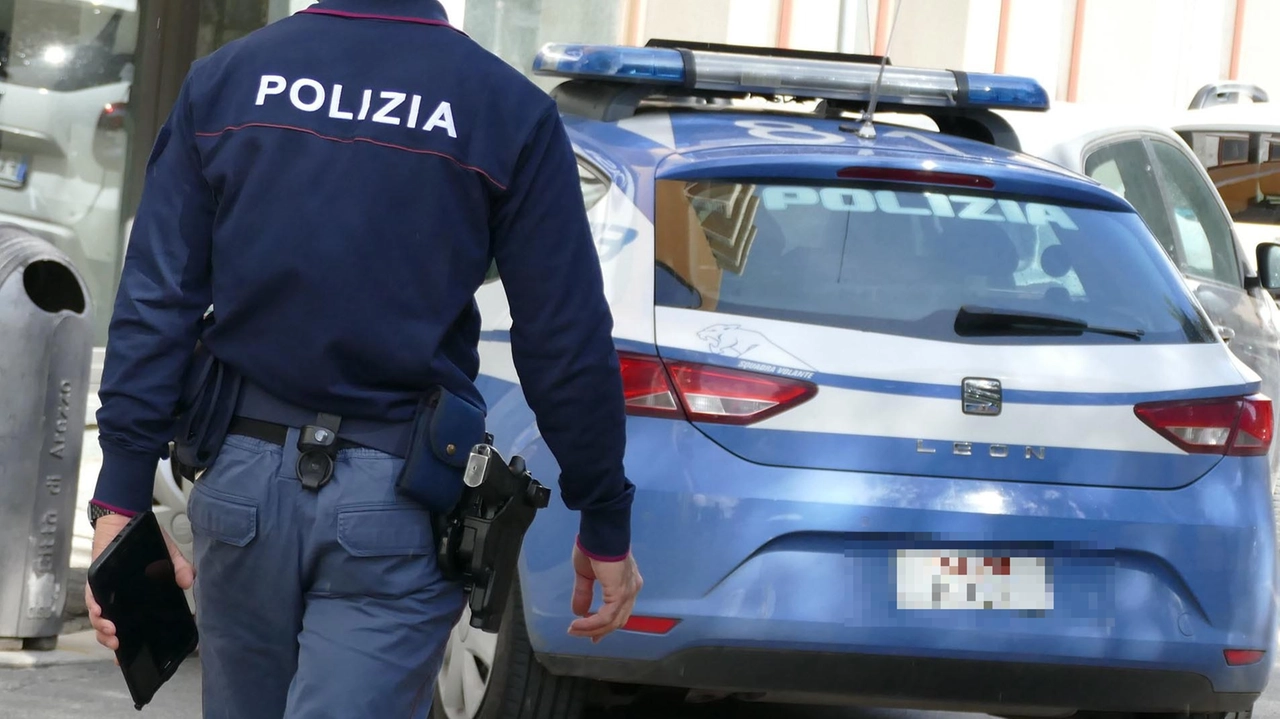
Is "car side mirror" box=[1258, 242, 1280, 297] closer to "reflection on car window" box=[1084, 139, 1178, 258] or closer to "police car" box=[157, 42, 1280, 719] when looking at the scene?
"reflection on car window" box=[1084, 139, 1178, 258]

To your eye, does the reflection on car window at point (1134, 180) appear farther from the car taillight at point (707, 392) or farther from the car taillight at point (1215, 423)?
the car taillight at point (707, 392)

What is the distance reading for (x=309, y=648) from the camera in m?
2.54

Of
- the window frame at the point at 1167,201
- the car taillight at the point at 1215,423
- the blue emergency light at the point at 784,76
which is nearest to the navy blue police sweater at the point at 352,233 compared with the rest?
the car taillight at the point at 1215,423

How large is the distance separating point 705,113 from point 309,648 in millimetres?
2610

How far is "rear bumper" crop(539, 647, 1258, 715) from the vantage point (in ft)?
12.3

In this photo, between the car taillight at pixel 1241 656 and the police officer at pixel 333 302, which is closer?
the police officer at pixel 333 302

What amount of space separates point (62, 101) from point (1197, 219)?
525 centimetres

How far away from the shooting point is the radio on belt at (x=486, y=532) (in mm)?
2609

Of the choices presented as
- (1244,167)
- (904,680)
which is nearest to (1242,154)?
(1244,167)

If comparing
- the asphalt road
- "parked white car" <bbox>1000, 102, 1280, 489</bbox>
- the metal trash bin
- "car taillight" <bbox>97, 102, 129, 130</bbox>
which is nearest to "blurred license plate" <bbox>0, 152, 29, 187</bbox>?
"car taillight" <bbox>97, 102, 129, 130</bbox>

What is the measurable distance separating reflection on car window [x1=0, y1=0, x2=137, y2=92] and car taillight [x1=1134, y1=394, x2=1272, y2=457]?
6450 mm

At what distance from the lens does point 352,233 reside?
254 cm

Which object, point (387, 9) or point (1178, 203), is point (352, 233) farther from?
point (1178, 203)

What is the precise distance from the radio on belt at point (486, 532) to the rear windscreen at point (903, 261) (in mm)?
1246
